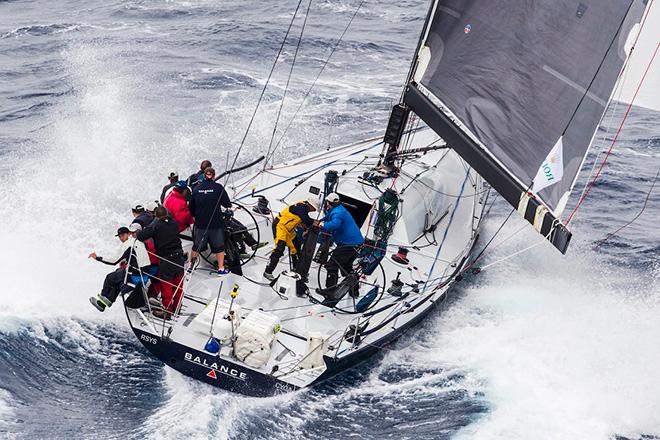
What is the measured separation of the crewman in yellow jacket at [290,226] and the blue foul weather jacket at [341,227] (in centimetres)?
26

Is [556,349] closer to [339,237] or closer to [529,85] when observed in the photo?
[339,237]

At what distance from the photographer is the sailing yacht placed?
8461 millimetres

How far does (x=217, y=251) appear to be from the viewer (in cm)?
971

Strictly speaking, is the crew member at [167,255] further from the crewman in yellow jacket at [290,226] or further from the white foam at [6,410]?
the white foam at [6,410]

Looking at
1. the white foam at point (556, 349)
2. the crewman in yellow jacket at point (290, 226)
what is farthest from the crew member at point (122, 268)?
the white foam at point (556, 349)

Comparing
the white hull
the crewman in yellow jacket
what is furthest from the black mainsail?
the white hull

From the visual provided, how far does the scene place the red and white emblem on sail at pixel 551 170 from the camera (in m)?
8.55

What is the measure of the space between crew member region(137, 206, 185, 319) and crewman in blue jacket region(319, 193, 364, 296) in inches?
73.3

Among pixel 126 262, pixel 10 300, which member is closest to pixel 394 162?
pixel 126 262

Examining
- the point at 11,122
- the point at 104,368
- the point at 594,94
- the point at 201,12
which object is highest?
the point at 201,12

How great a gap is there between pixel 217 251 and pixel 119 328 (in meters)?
1.62

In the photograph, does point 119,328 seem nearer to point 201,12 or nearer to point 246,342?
point 246,342

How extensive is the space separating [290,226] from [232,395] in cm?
233

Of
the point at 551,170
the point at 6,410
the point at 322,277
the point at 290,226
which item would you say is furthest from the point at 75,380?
the point at 551,170
